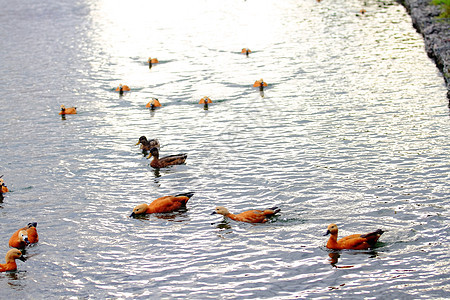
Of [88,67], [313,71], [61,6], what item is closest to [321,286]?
[313,71]

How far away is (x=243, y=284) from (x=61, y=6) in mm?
57022

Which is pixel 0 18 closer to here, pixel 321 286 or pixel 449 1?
pixel 449 1

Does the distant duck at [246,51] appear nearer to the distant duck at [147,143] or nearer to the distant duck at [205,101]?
the distant duck at [205,101]

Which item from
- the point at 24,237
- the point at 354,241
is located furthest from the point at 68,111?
the point at 354,241

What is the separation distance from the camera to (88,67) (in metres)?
37.0

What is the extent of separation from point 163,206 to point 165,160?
383cm

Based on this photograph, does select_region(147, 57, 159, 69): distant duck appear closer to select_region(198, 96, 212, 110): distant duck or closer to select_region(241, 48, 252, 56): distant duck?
select_region(241, 48, 252, 56): distant duck

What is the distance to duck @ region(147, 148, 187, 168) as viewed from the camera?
20797 mm

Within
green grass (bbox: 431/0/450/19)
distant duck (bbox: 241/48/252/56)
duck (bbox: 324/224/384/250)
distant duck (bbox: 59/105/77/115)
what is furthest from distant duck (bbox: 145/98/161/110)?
green grass (bbox: 431/0/450/19)

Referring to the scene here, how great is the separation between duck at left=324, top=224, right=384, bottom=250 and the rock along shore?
13.6 meters

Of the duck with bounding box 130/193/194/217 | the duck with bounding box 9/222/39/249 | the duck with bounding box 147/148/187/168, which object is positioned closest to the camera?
the duck with bounding box 9/222/39/249

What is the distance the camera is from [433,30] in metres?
36.8

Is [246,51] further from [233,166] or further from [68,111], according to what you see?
[233,166]

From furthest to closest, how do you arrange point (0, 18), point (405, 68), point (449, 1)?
point (0, 18)
point (449, 1)
point (405, 68)
